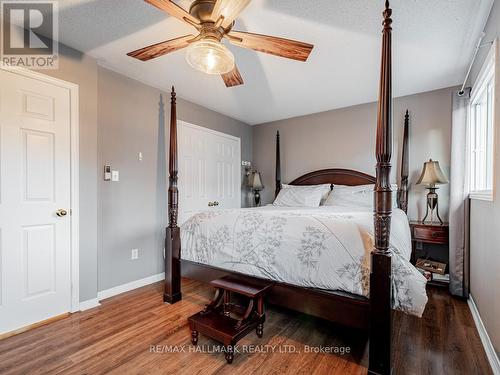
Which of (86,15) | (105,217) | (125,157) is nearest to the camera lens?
(86,15)

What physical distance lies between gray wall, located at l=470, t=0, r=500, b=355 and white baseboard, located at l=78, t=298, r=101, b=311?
3.19 m

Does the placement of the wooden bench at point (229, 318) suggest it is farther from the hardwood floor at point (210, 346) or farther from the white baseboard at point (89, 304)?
the white baseboard at point (89, 304)

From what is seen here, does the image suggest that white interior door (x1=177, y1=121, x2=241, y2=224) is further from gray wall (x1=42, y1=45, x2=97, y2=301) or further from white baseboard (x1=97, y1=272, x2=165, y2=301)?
gray wall (x1=42, y1=45, x2=97, y2=301)

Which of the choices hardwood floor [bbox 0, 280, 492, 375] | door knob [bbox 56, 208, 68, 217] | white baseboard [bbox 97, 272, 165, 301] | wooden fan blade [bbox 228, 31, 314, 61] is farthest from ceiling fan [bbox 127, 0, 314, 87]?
white baseboard [bbox 97, 272, 165, 301]

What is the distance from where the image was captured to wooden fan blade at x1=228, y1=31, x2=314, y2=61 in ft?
5.32

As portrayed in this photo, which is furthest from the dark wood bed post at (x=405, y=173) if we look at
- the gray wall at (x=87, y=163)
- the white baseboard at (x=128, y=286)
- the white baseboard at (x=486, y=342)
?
the gray wall at (x=87, y=163)

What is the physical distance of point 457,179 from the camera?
2.84 metres

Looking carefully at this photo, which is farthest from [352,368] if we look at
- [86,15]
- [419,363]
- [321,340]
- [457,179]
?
[86,15]

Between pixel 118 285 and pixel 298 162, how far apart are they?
3.22 metres

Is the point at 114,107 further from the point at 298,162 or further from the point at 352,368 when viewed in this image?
the point at 352,368

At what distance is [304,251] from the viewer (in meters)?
1.87

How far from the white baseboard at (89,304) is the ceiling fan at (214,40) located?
2.29 m

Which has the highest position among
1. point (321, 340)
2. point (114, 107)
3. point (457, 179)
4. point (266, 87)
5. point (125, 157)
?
point (266, 87)

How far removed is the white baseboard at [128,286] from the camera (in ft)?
8.87
